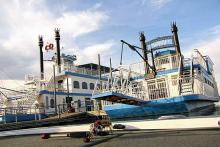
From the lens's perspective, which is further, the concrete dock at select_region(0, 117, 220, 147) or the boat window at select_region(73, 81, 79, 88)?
the boat window at select_region(73, 81, 79, 88)

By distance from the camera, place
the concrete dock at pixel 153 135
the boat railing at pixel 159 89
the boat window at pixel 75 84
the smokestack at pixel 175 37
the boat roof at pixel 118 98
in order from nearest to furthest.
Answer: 1. the concrete dock at pixel 153 135
2. the boat roof at pixel 118 98
3. the boat railing at pixel 159 89
4. the smokestack at pixel 175 37
5. the boat window at pixel 75 84

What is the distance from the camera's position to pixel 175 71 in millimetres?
22984

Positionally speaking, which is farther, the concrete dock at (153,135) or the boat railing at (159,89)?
the boat railing at (159,89)

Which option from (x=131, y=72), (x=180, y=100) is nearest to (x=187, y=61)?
(x=131, y=72)

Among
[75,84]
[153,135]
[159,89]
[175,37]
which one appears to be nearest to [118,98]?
[159,89]

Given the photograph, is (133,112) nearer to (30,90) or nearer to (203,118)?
(203,118)

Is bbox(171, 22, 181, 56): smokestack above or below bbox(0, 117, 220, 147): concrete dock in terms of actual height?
above

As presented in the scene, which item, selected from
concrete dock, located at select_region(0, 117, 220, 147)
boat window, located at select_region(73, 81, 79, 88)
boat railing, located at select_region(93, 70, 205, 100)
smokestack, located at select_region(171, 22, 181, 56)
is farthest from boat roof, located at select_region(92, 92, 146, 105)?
boat window, located at select_region(73, 81, 79, 88)

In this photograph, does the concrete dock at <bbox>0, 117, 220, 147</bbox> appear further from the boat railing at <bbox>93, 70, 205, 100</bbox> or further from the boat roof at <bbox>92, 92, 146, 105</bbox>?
the boat railing at <bbox>93, 70, 205, 100</bbox>

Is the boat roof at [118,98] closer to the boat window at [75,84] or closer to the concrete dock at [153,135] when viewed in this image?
the concrete dock at [153,135]

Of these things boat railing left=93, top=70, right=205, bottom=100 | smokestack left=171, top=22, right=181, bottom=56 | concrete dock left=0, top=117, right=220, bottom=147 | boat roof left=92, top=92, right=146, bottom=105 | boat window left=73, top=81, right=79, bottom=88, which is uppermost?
smokestack left=171, top=22, right=181, bottom=56

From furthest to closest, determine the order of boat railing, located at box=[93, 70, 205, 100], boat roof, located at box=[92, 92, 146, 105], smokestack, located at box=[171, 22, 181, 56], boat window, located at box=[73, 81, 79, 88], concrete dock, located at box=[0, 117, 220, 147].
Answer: boat window, located at box=[73, 81, 79, 88] < smokestack, located at box=[171, 22, 181, 56] < boat railing, located at box=[93, 70, 205, 100] < boat roof, located at box=[92, 92, 146, 105] < concrete dock, located at box=[0, 117, 220, 147]

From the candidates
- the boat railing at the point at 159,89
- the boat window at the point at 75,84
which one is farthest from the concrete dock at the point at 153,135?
the boat window at the point at 75,84

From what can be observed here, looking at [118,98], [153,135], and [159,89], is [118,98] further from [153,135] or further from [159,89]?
[153,135]
